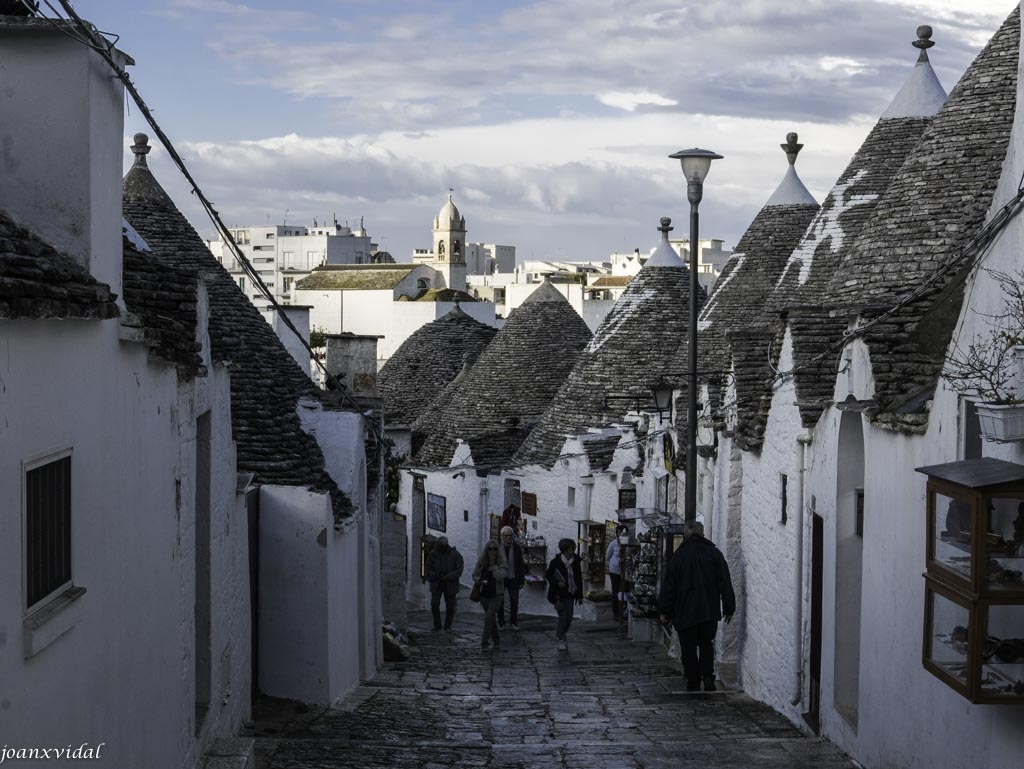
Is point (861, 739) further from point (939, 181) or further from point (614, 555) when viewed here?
point (614, 555)

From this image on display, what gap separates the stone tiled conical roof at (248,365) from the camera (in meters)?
13.4

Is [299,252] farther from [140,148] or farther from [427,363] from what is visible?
[140,148]

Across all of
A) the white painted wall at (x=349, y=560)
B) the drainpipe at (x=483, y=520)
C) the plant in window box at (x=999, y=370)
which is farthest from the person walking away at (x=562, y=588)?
the drainpipe at (x=483, y=520)

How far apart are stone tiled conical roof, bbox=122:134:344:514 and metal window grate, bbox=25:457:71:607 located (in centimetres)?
752

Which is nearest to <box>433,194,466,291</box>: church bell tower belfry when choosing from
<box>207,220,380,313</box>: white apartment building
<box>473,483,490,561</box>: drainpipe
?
<box>207,220,380,313</box>: white apartment building

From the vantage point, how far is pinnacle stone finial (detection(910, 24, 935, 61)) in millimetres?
18156

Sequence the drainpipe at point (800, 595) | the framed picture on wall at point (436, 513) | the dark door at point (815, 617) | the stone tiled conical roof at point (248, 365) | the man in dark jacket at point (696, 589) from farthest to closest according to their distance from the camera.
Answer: the framed picture on wall at point (436, 513) → the stone tiled conical roof at point (248, 365) → the man in dark jacket at point (696, 589) → the drainpipe at point (800, 595) → the dark door at point (815, 617)

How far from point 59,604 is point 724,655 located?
1202cm

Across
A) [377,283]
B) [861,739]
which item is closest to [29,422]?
[861,739]

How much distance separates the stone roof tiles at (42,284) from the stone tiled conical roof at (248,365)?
7277 millimetres

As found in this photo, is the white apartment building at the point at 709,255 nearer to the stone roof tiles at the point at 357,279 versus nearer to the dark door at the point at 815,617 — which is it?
the stone roof tiles at the point at 357,279

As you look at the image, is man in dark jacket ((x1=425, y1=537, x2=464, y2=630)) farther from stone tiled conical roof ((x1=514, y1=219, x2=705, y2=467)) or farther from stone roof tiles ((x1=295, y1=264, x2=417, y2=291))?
stone roof tiles ((x1=295, y1=264, x2=417, y2=291))

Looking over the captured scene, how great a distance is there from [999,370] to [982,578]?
3.51 feet

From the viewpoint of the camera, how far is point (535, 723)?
11.5m
